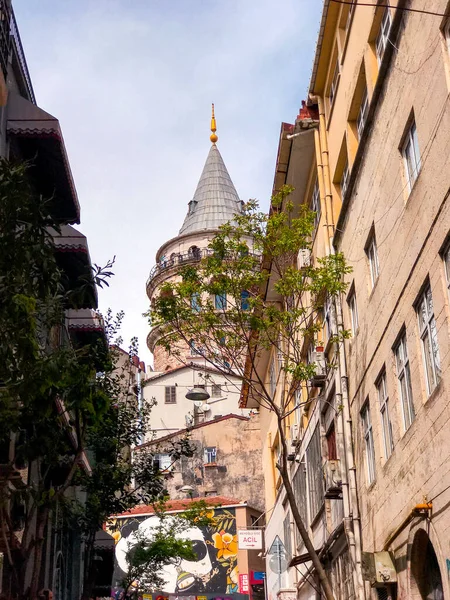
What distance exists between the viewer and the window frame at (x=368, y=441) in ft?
49.5

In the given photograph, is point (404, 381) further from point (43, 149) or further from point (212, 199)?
point (212, 199)

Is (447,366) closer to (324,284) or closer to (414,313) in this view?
(414,313)

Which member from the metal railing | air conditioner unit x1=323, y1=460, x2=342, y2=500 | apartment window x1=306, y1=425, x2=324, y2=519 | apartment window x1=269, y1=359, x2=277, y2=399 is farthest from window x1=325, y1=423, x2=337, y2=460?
apartment window x1=269, y1=359, x2=277, y2=399

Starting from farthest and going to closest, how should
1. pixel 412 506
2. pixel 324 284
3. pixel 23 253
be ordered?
1. pixel 324 284
2. pixel 412 506
3. pixel 23 253

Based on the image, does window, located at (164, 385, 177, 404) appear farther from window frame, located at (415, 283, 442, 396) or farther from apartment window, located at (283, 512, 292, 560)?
window frame, located at (415, 283, 442, 396)

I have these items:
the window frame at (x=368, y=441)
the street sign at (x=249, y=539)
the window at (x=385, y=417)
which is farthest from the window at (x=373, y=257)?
the street sign at (x=249, y=539)

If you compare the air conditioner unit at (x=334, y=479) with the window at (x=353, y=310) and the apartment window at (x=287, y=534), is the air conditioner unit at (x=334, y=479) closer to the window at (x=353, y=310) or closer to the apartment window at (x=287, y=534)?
the window at (x=353, y=310)

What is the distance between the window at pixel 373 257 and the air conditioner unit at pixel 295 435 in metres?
9.20

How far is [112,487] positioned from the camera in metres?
20.5

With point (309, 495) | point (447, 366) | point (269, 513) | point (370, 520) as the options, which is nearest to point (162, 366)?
point (269, 513)

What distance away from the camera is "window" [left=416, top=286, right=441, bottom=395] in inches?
438

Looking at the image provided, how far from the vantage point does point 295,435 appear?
81.5 ft

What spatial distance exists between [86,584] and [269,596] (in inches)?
586

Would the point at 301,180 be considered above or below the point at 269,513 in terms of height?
above
